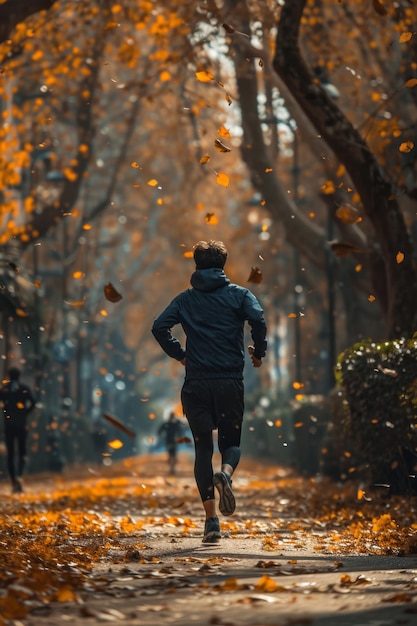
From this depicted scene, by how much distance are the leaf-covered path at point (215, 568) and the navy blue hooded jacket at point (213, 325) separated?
125 centimetres

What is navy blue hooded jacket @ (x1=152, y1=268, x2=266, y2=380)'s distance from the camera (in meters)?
10.1

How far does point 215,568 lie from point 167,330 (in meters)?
2.40

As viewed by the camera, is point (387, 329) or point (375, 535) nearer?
point (375, 535)

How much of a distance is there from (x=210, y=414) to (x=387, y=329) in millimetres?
7059

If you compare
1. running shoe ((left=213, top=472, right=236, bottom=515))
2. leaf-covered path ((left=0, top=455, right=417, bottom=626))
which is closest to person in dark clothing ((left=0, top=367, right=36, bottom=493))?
leaf-covered path ((left=0, top=455, right=417, bottom=626))

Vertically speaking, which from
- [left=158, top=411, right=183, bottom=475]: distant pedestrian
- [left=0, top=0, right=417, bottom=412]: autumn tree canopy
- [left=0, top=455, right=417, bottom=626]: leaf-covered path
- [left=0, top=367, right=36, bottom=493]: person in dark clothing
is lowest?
[left=0, top=455, right=417, bottom=626]: leaf-covered path

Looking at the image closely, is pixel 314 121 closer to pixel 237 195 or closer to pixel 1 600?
pixel 1 600

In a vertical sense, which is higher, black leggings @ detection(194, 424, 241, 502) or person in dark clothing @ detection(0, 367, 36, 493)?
person in dark clothing @ detection(0, 367, 36, 493)

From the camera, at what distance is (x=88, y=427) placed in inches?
1772

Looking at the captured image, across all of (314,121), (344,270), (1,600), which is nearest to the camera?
(1,600)

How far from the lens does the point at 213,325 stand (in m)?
10.1

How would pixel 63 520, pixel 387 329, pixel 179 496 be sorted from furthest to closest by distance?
1. pixel 179 496
2. pixel 387 329
3. pixel 63 520

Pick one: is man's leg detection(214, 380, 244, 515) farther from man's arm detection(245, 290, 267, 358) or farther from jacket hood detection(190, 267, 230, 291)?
jacket hood detection(190, 267, 230, 291)

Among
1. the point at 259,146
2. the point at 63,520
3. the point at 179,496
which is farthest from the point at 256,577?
the point at 259,146
